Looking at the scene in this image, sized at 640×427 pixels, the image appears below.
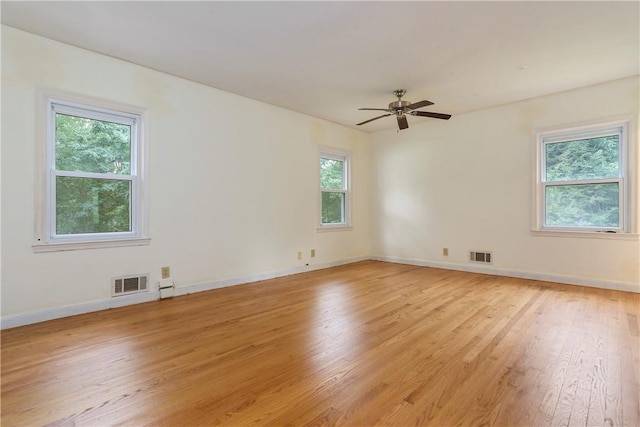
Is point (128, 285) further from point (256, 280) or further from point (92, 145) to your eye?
point (256, 280)

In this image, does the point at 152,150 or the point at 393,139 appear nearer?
the point at 152,150

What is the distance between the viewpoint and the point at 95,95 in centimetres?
313

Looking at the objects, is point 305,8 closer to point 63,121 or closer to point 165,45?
point 165,45

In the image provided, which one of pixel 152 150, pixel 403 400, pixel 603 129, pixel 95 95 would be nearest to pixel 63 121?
pixel 95 95

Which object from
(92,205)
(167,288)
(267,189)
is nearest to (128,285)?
(167,288)

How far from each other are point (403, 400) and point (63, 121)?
3.72 m

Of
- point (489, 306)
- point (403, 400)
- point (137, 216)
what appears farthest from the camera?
point (137, 216)

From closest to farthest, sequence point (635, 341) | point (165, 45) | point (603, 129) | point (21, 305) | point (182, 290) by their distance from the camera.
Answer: point (635, 341) → point (21, 305) → point (165, 45) → point (182, 290) → point (603, 129)

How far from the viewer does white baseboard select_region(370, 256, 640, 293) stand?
152 inches

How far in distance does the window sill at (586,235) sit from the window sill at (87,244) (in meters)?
5.07

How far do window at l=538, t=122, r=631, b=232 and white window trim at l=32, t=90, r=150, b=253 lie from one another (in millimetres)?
5112

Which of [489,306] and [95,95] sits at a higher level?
[95,95]

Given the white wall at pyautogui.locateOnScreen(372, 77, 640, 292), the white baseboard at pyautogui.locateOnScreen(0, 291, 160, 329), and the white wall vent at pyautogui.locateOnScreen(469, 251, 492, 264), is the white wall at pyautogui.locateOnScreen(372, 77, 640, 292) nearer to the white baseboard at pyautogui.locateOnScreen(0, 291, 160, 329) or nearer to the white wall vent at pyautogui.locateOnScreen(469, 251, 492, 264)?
the white wall vent at pyautogui.locateOnScreen(469, 251, 492, 264)

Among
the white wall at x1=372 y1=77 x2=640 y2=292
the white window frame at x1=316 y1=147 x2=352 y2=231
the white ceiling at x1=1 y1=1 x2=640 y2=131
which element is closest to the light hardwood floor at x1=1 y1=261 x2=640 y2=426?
the white wall at x1=372 y1=77 x2=640 y2=292
